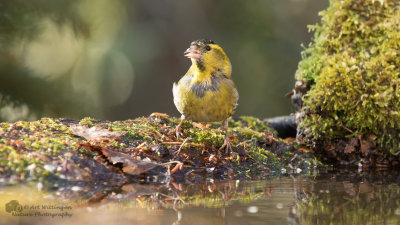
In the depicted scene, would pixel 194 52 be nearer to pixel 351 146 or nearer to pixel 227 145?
pixel 227 145

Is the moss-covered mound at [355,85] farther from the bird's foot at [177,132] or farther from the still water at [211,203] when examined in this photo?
the bird's foot at [177,132]

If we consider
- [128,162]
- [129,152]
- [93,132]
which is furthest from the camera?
[93,132]

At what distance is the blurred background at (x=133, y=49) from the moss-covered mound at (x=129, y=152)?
2.33m

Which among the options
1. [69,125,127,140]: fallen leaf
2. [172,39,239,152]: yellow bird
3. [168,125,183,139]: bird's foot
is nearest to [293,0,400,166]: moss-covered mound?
[172,39,239,152]: yellow bird

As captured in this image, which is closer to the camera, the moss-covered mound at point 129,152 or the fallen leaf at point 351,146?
the moss-covered mound at point 129,152

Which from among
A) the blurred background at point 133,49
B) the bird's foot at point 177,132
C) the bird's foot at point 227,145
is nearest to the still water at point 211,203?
the bird's foot at point 227,145

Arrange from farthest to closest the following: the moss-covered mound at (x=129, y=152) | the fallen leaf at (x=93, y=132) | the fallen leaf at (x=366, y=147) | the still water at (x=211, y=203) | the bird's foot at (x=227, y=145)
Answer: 1. the fallen leaf at (x=366, y=147)
2. the bird's foot at (x=227, y=145)
3. the fallen leaf at (x=93, y=132)
4. the moss-covered mound at (x=129, y=152)
5. the still water at (x=211, y=203)

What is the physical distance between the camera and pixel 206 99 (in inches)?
182

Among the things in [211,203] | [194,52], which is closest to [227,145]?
[194,52]

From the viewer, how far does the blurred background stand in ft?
21.5

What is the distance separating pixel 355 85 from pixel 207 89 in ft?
6.48

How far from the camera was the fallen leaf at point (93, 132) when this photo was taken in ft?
13.9

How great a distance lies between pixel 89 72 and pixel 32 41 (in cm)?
221

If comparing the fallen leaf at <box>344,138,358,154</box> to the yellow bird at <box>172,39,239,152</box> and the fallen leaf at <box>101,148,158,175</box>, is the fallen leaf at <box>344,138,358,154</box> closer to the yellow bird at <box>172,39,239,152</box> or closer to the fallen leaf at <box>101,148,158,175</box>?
the yellow bird at <box>172,39,239,152</box>
